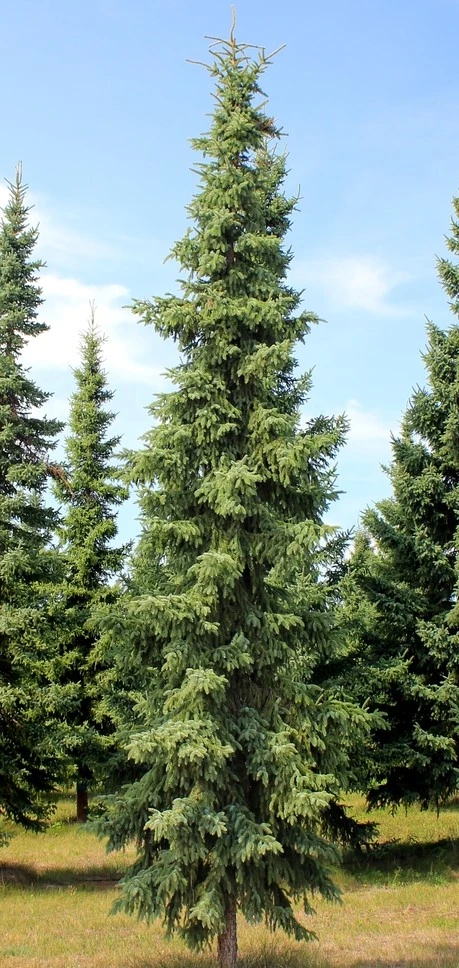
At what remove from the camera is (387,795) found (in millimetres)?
18547

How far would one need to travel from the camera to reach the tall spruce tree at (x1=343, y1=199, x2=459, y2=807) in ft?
57.3

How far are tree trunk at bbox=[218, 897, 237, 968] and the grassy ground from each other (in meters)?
1.12

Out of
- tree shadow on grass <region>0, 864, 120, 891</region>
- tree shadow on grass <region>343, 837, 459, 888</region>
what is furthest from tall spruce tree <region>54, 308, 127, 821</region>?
tree shadow on grass <region>343, 837, 459, 888</region>

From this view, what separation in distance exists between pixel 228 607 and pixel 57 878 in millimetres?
13258

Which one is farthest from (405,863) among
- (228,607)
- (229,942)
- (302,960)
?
A: (228,607)

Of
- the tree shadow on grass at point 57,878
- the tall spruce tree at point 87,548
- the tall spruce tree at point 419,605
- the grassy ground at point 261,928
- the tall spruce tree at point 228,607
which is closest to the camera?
the tall spruce tree at point 228,607

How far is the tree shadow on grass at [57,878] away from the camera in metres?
19.0

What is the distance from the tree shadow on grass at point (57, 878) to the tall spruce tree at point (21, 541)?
1667mm

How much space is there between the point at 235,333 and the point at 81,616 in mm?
17177

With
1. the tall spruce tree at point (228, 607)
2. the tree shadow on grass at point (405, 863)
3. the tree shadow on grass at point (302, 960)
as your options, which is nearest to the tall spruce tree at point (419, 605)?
the tree shadow on grass at point (405, 863)

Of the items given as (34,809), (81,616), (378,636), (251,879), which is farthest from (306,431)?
(81,616)

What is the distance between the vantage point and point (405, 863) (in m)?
19.6

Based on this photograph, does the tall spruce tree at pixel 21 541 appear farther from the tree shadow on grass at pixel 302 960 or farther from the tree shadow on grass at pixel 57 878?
the tree shadow on grass at pixel 302 960

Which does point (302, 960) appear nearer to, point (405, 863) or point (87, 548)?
point (405, 863)
